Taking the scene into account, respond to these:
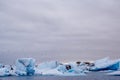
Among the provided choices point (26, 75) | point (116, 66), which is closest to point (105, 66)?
point (116, 66)

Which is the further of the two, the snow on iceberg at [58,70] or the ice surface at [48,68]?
the snow on iceberg at [58,70]

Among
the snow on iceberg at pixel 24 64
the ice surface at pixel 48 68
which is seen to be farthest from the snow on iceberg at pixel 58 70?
the snow on iceberg at pixel 24 64

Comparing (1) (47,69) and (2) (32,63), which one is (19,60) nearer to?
(2) (32,63)

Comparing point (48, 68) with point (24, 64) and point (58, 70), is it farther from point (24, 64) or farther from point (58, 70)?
point (24, 64)

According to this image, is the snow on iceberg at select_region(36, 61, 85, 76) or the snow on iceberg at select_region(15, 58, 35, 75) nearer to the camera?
the snow on iceberg at select_region(15, 58, 35, 75)

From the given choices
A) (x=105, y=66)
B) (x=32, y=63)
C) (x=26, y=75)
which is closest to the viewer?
(x=32, y=63)

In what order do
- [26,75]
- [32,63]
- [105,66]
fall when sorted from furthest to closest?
1. [105,66]
2. [26,75]
3. [32,63]

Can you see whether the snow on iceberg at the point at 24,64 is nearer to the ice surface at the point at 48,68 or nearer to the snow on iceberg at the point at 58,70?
the ice surface at the point at 48,68

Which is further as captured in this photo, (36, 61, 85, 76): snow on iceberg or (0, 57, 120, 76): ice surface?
(36, 61, 85, 76): snow on iceberg

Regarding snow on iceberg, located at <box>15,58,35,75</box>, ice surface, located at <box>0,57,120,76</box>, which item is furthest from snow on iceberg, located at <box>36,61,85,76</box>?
snow on iceberg, located at <box>15,58,35,75</box>

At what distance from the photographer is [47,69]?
5362 centimetres

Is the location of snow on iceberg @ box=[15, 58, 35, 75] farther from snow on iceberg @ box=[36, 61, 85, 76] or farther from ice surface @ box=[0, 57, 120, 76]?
snow on iceberg @ box=[36, 61, 85, 76]

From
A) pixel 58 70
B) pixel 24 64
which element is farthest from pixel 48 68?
pixel 24 64

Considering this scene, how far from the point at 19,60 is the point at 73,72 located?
1031 centimetres
